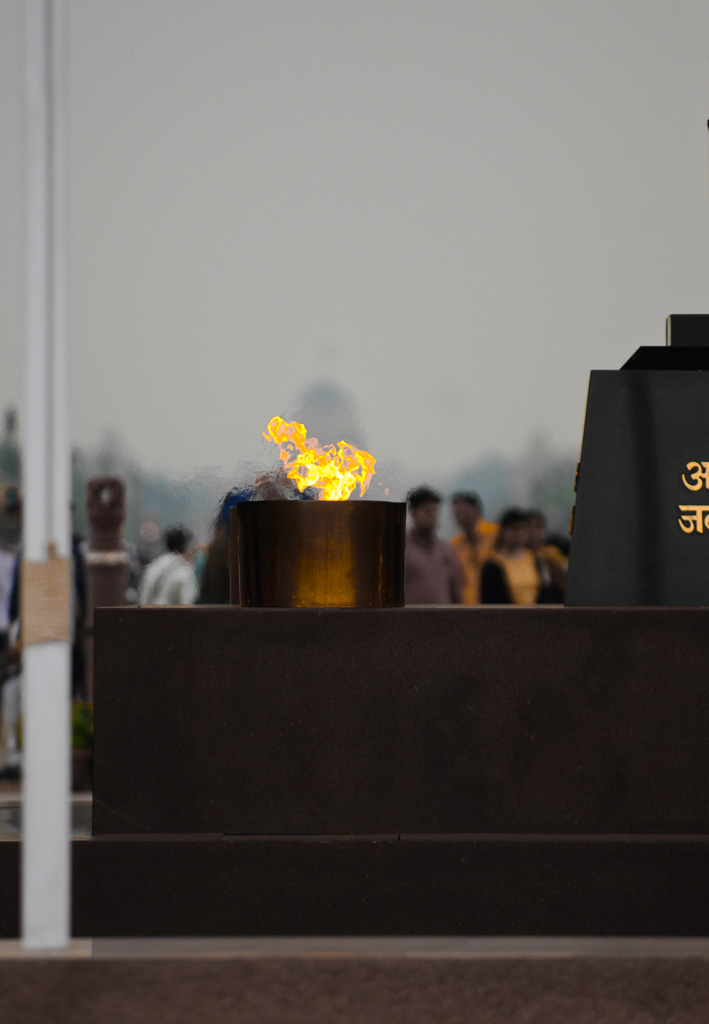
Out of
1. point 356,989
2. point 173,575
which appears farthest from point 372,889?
point 173,575

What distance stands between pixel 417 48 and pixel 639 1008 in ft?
18.0

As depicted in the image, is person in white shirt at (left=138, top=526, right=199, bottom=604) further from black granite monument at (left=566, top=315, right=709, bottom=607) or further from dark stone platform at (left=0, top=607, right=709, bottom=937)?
black granite monument at (left=566, top=315, right=709, bottom=607)

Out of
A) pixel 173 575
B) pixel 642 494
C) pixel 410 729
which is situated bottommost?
pixel 410 729

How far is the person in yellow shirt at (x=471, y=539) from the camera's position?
4.76m

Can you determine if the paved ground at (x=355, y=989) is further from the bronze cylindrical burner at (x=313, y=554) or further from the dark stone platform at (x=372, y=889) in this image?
the bronze cylindrical burner at (x=313, y=554)

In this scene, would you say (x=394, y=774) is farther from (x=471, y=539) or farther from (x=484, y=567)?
(x=471, y=539)

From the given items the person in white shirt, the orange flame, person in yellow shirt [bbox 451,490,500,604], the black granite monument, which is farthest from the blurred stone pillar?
the black granite monument

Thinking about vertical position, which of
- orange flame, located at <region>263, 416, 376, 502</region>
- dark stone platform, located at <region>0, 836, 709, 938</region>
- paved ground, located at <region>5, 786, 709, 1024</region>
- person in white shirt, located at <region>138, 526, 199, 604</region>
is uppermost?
orange flame, located at <region>263, 416, 376, 502</region>

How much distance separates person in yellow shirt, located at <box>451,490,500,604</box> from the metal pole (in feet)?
11.1

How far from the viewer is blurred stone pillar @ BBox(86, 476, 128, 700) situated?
4465 mm

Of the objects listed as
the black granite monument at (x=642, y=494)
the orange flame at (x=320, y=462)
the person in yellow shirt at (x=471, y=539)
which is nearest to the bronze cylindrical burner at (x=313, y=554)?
the orange flame at (x=320, y=462)

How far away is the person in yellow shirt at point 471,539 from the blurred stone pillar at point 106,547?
1.57 metres

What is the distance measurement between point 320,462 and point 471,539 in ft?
8.81

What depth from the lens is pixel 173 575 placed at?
441 centimetres
